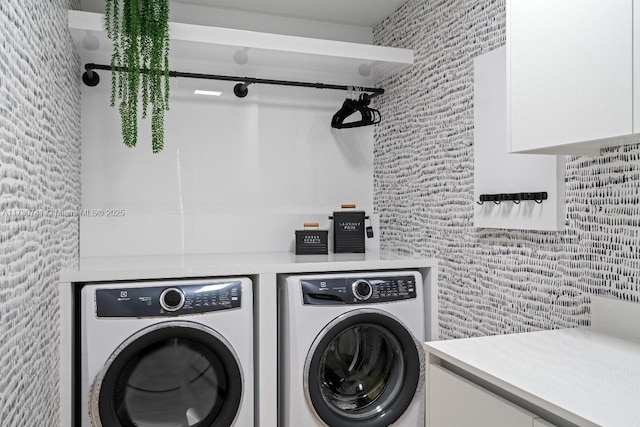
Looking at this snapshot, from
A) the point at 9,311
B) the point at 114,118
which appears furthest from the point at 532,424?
the point at 114,118

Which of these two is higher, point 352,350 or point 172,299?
point 172,299

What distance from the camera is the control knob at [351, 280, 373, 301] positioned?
7.55 feet

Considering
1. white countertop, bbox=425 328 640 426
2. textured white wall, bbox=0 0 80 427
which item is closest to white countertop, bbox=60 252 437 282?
textured white wall, bbox=0 0 80 427

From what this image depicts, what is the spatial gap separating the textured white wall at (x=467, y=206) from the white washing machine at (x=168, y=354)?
0.99 metres

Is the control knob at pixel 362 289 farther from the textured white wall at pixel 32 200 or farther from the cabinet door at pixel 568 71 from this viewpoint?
the textured white wall at pixel 32 200

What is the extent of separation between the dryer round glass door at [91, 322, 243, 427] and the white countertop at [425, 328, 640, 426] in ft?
3.29

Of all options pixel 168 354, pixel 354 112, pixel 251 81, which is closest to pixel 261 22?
pixel 251 81

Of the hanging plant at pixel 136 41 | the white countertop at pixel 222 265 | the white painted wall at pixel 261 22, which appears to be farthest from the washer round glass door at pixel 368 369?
the white painted wall at pixel 261 22

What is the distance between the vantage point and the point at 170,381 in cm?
208

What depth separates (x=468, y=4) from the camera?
2.24m

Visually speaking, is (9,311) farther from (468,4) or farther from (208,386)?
(468,4)

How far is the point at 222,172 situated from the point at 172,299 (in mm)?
1020

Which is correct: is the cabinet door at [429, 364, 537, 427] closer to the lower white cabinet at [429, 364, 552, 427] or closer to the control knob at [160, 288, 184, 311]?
the lower white cabinet at [429, 364, 552, 427]

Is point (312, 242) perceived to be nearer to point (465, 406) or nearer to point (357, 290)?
point (357, 290)
